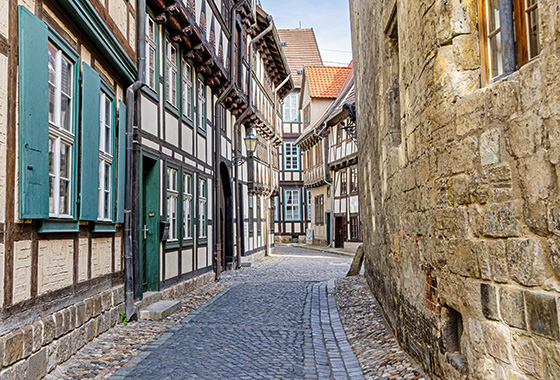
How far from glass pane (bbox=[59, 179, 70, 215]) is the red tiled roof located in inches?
1700

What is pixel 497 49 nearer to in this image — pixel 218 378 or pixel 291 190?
pixel 218 378

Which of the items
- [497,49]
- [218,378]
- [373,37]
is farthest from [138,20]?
[497,49]

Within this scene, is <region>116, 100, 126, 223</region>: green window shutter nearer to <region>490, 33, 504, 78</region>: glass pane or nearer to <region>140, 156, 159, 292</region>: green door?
<region>140, 156, 159, 292</region>: green door

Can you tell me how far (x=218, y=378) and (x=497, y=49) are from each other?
139 inches

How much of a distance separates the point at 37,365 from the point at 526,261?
3.96 metres

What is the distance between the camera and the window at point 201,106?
42.5ft

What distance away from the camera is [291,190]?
41.2 meters

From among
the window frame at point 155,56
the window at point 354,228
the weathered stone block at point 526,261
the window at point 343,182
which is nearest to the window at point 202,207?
the window frame at point 155,56

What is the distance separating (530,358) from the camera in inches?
111

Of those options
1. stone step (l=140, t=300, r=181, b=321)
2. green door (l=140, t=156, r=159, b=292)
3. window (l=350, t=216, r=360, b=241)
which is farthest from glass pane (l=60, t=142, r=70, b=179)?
window (l=350, t=216, r=360, b=241)

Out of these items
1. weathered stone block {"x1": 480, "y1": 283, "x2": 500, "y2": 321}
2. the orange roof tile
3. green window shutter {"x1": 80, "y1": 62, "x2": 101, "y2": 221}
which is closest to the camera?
weathered stone block {"x1": 480, "y1": 283, "x2": 500, "y2": 321}

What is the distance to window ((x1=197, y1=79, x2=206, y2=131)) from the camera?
42.5 ft

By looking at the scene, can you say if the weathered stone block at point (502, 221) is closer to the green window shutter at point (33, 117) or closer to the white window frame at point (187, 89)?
the green window shutter at point (33, 117)

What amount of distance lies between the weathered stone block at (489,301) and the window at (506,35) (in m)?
1.23
